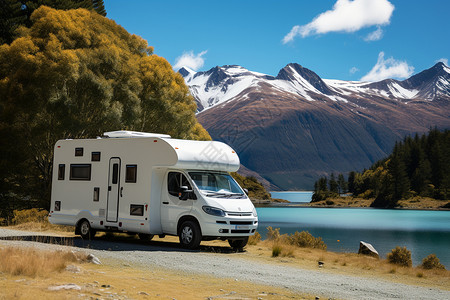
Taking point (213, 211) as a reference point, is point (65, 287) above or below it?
below

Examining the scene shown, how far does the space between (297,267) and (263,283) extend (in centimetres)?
377

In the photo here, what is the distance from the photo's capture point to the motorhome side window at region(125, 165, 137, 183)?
16828mm

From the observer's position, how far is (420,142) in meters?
167

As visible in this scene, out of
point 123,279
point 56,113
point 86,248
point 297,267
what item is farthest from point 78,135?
point 123,279

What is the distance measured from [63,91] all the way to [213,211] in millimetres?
13029

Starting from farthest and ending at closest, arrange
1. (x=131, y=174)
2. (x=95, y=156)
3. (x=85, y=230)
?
1. (x=85, y=230)
2. (x=95, y=156)
3. (x=131, y=174)

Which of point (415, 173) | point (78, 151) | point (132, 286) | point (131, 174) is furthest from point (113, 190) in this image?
point (415, 173)

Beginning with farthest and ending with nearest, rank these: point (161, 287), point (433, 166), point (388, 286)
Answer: point (433, 166) < point (388, 286) < point (161, 287)

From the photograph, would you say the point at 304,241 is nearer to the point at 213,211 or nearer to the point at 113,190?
the point at 213,211

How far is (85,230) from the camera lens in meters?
18.0

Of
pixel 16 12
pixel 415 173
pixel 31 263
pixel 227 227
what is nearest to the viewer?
pixel 31 263

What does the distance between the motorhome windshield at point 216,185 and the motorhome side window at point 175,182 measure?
285mm

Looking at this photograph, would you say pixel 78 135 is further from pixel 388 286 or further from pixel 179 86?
pixel 388 286

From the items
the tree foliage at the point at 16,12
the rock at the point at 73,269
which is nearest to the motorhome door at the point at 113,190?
Result: the rock at the point at 73,269
